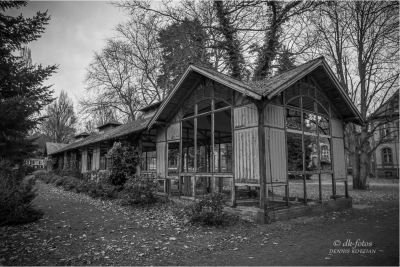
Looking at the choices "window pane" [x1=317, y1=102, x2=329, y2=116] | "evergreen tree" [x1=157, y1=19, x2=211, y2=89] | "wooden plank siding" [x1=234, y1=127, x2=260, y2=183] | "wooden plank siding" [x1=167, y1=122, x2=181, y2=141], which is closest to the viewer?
"wooden plank siding" [x1=234, y1=127, x2=260, y2=183]

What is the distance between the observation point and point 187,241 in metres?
6.52

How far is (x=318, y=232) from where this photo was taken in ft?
23.9

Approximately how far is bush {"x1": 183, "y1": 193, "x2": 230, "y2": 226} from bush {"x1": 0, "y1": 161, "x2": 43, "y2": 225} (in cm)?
527

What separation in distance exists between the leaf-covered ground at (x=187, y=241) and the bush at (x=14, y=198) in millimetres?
328

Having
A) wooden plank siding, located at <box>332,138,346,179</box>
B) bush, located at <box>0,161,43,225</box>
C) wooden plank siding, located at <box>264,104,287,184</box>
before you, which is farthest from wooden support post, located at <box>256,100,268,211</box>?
bush, located at <box>0,161,43,225</box>

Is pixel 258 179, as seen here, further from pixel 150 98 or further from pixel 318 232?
pixel 150 98

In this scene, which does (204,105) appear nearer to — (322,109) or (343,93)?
(322,109)

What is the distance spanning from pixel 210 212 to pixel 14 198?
6118 millimetres

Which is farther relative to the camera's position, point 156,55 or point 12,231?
point 156,55

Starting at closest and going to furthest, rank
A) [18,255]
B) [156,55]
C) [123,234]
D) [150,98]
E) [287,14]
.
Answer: [18,255] → [123,234] → [287,14] → [156,55] → [150,98]

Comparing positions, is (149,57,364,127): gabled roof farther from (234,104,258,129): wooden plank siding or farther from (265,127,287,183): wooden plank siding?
(265,127,287,183): wooden plank siding

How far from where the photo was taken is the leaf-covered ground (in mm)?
5210

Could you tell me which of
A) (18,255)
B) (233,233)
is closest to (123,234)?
(18,255)

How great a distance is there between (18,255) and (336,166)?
11173mm
